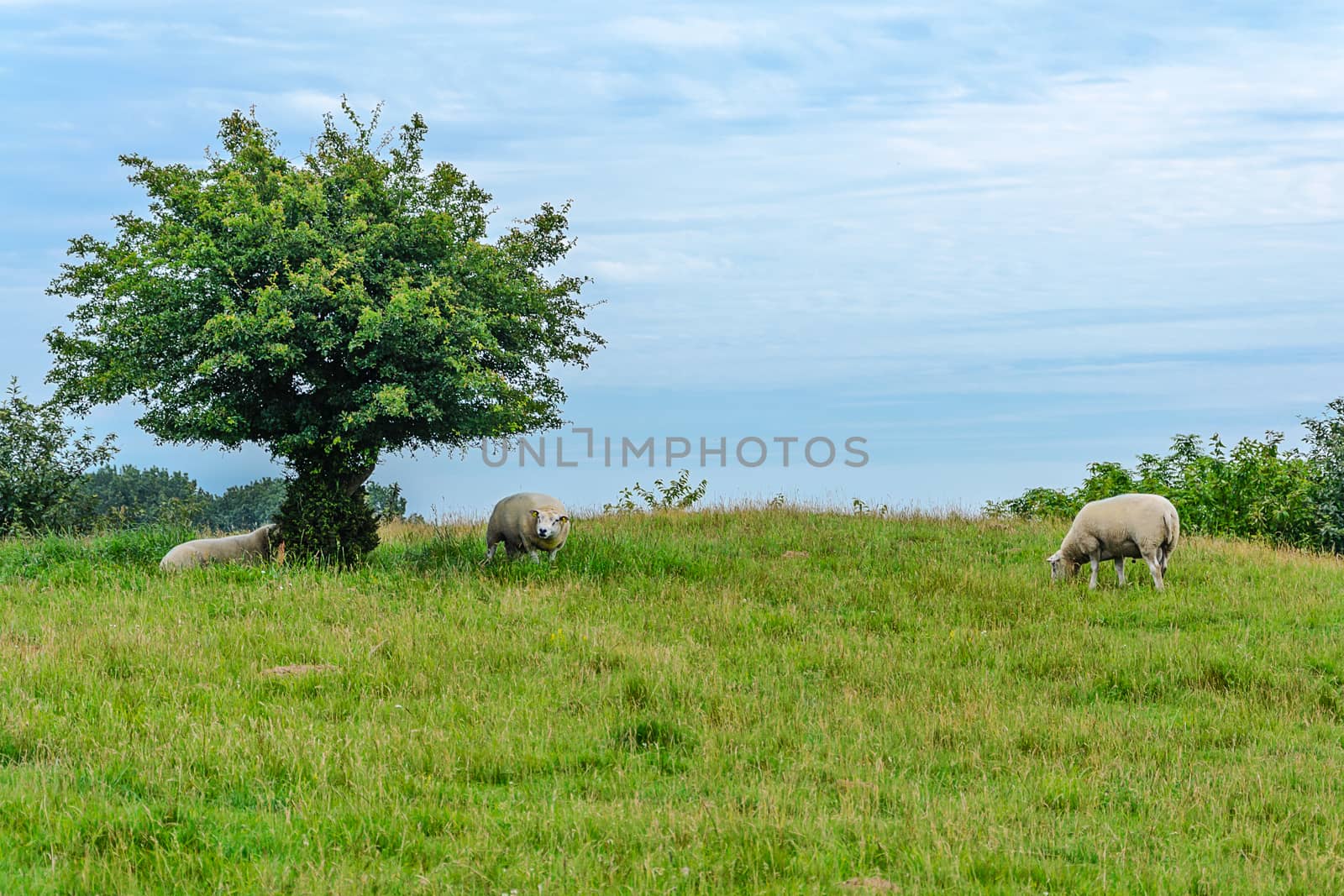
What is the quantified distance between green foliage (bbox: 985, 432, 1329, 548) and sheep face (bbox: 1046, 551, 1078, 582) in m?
12.0

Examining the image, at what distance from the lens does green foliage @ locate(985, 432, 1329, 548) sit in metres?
32.3

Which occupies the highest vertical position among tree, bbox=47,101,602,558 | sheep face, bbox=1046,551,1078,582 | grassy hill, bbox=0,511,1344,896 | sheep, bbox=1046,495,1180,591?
tree, bbox=47,101,602,558

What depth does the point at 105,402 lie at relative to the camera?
2434 cm

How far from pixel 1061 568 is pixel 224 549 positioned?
54.0 ft

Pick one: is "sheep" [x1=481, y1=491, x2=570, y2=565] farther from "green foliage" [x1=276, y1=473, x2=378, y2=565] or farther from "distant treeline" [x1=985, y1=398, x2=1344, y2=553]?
"distant treeline" [x1=985, y1=398, x2=1344, y2=553]

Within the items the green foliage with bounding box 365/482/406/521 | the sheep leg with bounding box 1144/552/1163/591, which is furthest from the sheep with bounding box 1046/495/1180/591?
the green foliage with bounding box 365/482/406/521

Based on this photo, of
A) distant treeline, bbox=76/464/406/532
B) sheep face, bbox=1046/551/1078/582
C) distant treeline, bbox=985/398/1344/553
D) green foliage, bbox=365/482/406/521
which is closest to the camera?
sheep face, bbox=1046/551/1078/582

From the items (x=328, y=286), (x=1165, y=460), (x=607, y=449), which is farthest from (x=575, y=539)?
(x=1165, y=460)

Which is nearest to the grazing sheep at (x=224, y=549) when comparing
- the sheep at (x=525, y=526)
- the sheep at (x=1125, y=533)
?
the sheep at (x=525, y=526)

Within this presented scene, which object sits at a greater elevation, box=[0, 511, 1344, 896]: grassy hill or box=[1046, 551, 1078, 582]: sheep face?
box=[1046, 551, 1078, 582]: sheep face

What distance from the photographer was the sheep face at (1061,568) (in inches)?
784

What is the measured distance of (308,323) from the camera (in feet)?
72.6

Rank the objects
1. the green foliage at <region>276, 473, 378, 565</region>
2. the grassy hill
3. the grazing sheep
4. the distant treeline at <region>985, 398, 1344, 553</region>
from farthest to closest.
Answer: the distant treeline at <region>985, 398, 1344, 553</region> → the green foliage at <region>276, 473, 378, 565</region> → the grazing sheep → the grassy hill

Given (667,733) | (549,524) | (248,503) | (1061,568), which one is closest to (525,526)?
(549,524)
